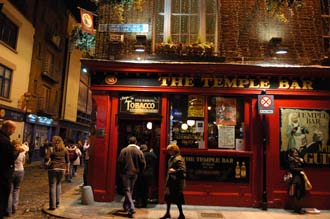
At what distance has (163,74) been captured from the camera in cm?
1048

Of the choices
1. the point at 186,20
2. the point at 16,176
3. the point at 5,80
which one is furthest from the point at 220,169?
the point at 5,80

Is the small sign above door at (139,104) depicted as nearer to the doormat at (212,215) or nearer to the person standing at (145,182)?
the person standing at (145,182)

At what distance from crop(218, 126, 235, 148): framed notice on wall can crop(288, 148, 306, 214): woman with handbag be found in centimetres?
179

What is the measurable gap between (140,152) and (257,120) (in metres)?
3.91

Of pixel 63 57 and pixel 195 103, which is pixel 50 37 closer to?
pixel 63 57

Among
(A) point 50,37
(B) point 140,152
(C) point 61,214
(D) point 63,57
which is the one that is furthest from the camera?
(D) point 63,57

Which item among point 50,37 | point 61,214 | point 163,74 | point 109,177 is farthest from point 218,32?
point 50,37

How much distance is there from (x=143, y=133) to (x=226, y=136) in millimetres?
2738

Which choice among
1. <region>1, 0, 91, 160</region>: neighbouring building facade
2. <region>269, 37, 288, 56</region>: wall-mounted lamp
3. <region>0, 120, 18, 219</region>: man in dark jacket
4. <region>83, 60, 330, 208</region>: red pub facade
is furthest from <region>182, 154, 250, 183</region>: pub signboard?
<region>1, 0, 91, 160</region>: neighbouring building facade

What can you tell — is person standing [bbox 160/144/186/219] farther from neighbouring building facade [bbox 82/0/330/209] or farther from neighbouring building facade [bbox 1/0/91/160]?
neighbouring building facade [bbox 1/0/91/160]

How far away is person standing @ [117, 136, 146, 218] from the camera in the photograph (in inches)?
343

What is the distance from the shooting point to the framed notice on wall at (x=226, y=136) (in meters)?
10.5

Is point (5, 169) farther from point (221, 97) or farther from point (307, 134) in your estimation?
point (307, 134)

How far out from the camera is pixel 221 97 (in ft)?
35.3
